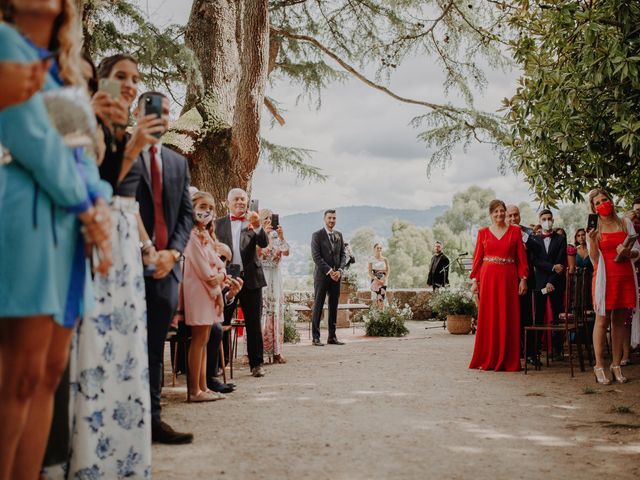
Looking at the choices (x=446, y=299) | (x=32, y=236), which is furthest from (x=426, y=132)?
(x=32, y=236)

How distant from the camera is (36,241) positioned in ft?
6.46

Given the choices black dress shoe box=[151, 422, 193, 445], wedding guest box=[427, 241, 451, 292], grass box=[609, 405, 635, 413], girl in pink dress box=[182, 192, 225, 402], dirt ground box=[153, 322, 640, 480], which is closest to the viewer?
dirt ground box=[153, 322, 640, 480]

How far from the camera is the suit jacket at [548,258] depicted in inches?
321

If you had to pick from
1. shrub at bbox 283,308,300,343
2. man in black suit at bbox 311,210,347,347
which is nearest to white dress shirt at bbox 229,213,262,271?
man in black suit at bbox 311,210,347,347

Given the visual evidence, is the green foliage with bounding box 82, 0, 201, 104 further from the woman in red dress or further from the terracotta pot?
the terracotta pot

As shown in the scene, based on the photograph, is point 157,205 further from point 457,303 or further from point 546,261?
point 457,303

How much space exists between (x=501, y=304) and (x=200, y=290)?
401 centimetres

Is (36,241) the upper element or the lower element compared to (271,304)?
upper

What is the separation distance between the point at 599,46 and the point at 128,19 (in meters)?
5.26

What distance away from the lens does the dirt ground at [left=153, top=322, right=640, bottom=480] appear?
329 cm

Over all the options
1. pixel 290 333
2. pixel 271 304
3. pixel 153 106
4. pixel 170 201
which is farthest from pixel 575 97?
pixel 290 333

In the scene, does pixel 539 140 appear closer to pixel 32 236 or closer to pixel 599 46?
pixel 599 46

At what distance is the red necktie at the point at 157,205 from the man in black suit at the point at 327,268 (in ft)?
22.1

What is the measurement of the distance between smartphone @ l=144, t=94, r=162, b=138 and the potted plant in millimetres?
10664
